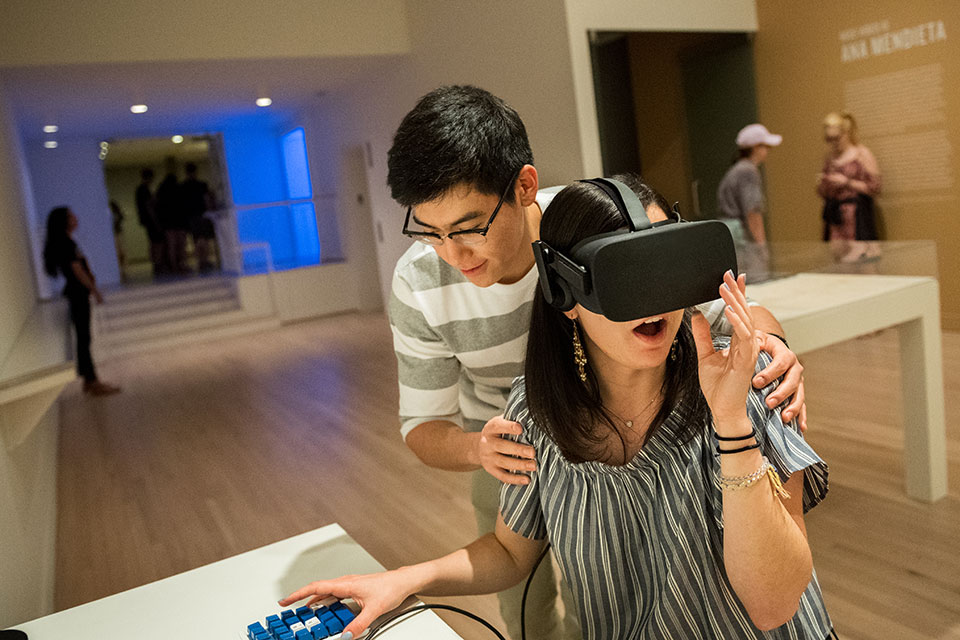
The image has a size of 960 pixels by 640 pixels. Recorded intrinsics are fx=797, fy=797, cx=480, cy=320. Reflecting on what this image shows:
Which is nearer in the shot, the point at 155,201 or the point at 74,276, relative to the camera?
the point at 74,276

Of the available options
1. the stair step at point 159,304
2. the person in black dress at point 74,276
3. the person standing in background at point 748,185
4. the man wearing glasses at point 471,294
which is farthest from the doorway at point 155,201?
the man wearing glasses at point 471,294

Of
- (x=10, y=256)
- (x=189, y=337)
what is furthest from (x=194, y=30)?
(x=189, y=337)

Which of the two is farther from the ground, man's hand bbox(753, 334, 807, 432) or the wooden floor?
man's hand bbox(753, 334, 807, 432)

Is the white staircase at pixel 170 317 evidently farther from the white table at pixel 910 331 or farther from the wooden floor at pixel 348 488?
the white table at pixel 910 331

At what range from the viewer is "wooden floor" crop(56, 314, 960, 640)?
7.83 feet

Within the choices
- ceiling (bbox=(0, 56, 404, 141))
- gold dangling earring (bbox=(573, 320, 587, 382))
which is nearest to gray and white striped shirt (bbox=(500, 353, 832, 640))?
gold dangling earring (bbox=(573, 320, 587, 382))

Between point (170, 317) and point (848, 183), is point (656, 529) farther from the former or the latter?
point (170, 317)

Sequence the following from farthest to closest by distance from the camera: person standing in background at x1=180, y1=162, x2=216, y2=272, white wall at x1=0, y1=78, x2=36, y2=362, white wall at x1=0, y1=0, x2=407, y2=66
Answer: person standing in background at x1=180, y1=162, x2=216, y2=272
white wall at x1=0, y1=0, x2=407, y2=66
white wall at x1=0, y1=78, x2=36, y2=362

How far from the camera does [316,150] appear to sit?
35.1 ft

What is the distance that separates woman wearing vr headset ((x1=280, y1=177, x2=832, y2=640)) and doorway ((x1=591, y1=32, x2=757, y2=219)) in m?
4.97

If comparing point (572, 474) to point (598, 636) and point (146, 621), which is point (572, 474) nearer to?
point (598, 636)

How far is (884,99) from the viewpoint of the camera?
5289 mm

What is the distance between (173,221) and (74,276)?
7354mm

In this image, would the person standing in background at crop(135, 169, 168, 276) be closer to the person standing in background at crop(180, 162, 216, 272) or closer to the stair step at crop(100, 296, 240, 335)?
the person standing in background at crop(180, 162, 216, 272)
